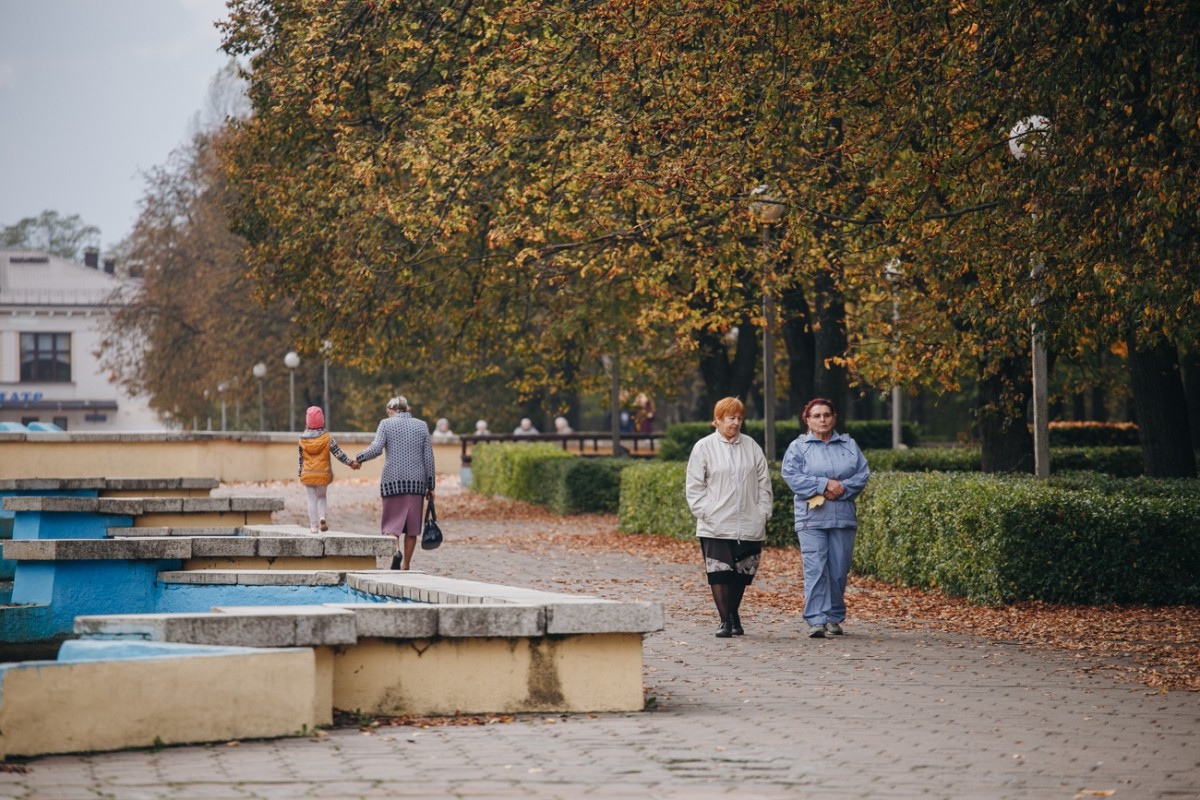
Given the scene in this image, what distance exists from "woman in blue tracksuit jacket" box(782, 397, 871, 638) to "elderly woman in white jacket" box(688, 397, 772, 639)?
0.92 feet

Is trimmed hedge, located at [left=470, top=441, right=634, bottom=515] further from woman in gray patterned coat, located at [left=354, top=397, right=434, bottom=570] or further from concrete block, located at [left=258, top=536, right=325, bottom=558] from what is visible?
concrete block, located at [left=258, top=536, right=325, bottom=558]

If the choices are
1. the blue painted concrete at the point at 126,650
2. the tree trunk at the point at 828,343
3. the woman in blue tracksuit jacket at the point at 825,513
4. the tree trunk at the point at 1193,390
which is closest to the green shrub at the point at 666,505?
the tree trunk at the point at 828,343

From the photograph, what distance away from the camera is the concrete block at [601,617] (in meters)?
7.62

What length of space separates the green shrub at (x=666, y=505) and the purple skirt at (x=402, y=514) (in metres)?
5.06

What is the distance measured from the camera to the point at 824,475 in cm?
1157

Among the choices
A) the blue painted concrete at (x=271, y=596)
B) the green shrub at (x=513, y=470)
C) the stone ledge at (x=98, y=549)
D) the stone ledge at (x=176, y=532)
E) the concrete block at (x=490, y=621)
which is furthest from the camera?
the green shrub at (x=513, y=470)

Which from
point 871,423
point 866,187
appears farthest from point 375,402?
point 866,187

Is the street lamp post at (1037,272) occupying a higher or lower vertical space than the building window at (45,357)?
lower

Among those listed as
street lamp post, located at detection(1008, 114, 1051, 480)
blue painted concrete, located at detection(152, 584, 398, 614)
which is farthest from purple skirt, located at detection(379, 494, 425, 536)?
street lamp post, located at detection(1008, 114, 1051, 480)

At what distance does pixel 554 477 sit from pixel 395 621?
21.1 metres

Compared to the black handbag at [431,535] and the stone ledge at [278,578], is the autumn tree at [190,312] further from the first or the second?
the stone ledge at [278,578]

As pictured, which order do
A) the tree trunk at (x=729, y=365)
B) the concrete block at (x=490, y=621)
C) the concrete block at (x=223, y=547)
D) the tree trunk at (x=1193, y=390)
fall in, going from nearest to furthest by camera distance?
the concrete block at (x=490, y=621)
the concrete block at (x=223, y=547)
the tree trunk at (x=1193, y=390)
the tree trunk at (x=729, y=365)

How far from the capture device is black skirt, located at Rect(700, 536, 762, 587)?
37.5 feet

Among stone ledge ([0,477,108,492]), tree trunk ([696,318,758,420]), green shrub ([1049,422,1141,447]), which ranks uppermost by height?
tree trunk ([696,318,758,420])
